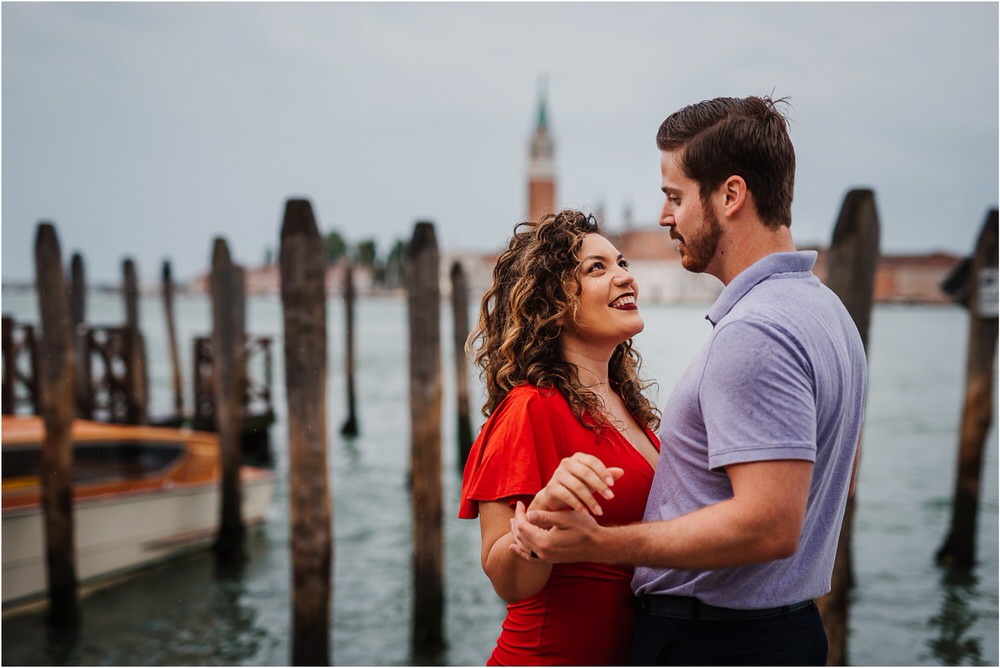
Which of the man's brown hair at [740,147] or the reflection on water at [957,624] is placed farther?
the reflection on water at [957,624]

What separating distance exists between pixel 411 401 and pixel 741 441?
5569 millimetres

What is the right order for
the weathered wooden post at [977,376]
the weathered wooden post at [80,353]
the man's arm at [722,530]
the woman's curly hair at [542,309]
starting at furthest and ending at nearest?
the weathered wooden post at [80,353] → the weathered wooden post at [977,376] → the woman's curly hair at [542,309] → the man's arm at [722,530]

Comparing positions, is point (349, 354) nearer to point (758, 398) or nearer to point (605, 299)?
point (605, 299)

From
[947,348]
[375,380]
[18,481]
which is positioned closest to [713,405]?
[18,481]

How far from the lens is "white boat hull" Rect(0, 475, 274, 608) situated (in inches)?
275

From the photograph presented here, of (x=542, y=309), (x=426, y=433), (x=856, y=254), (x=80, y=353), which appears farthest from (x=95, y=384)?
(x=542, y=309)

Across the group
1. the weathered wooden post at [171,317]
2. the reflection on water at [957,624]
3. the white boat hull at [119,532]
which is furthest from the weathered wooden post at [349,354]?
the reflection on water at [957,624]

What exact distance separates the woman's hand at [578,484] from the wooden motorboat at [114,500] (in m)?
6.77

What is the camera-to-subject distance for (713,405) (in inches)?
51.3

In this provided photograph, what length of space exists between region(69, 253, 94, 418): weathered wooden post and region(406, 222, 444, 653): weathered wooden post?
858 centimetres

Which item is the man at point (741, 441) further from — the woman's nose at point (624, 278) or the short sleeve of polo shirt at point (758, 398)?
the woman's nose at point (624, 278)

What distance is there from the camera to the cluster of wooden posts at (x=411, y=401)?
495 cm

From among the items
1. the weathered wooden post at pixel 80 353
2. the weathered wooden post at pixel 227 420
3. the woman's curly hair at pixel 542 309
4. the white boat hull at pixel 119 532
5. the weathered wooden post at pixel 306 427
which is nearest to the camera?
the woman's curly hair at pixel 542 309

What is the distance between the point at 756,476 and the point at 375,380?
109 feet
